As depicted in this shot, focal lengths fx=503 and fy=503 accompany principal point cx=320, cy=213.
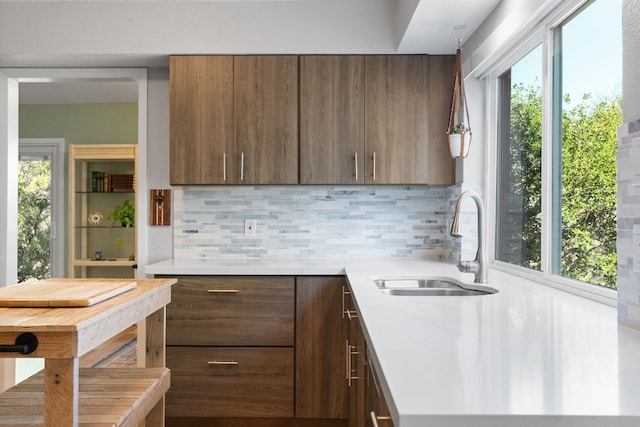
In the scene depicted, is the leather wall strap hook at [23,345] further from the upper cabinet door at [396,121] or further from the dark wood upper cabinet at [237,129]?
the upper cabinet door at [396,121]

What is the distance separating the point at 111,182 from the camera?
5.31 m

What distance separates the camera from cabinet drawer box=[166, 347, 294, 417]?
2.55 meters

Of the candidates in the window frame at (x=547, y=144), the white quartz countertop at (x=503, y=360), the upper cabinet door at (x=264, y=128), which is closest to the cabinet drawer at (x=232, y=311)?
the upper cabinet door at (x=264, y=128)

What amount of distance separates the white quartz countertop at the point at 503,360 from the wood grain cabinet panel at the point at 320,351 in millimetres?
870

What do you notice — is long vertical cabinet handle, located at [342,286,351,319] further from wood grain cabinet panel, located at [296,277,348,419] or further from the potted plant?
the potted plant

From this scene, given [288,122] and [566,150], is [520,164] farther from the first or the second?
[288,122]

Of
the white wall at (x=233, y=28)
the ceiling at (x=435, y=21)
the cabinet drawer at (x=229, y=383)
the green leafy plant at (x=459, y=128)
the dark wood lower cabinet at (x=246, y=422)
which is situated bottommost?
the dark wood lower cabinet at (x=246, y=422)

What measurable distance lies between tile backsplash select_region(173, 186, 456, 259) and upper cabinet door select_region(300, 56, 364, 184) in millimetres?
337

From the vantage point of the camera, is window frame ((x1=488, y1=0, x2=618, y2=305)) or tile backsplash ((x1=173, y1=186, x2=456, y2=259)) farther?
tile backsplash ((x1=173, y1=186, x2=456, y2=259))

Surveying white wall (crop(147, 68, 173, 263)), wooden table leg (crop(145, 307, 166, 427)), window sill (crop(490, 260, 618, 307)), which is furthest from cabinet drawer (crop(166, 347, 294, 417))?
window sill (crop(490, 260, 618, 307))

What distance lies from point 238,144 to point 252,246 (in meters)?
0.69

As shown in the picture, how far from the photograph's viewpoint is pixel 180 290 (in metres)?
2.57

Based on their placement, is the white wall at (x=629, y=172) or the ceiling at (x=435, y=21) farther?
the ceiling at (x=435, y=21)

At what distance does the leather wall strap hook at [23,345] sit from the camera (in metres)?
1.19
